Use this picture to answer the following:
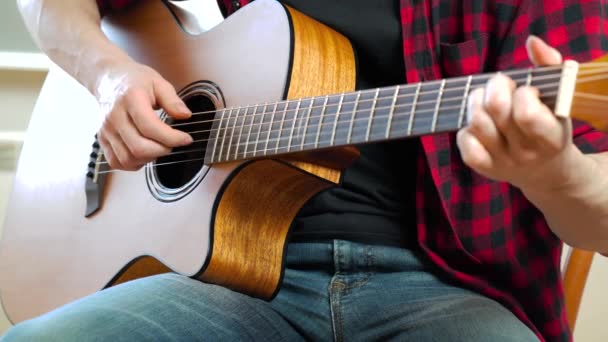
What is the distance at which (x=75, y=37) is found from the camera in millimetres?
1169

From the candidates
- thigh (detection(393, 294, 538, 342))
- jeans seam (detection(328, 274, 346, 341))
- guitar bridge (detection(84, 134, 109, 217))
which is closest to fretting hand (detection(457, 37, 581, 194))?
thigh (detection(393, 294, 538, 342))

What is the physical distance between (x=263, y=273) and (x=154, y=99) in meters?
0.29

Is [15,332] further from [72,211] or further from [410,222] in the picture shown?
[410,222]

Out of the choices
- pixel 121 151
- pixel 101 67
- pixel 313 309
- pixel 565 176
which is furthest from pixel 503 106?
pixel 101 67

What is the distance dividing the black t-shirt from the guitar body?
0.14 ft

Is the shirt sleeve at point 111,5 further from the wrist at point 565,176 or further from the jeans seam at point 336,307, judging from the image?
the wrist at point 565,176

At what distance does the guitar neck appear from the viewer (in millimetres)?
642

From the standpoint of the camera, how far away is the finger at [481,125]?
60cm

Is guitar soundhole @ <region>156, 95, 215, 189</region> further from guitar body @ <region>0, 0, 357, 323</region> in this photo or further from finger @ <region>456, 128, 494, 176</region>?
finger @ <region>456, 128, 494, 176</region>

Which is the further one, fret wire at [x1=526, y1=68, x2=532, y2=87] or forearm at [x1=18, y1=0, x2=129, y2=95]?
forearm at [x1=18, y1=0, x2=129, y2=95]

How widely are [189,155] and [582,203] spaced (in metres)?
0.54

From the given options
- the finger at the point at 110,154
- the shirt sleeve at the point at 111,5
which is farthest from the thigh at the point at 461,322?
the shirt sleeve at the point at 111,5

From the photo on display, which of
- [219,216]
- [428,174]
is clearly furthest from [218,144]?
[428,174]

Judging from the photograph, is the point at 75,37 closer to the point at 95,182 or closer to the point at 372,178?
the point at 95,182
